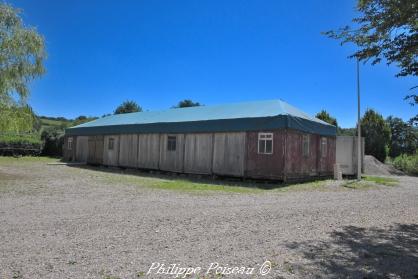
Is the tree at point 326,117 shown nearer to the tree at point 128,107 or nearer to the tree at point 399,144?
the tree at point 399,144

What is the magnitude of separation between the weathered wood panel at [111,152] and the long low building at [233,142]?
2.9 inches

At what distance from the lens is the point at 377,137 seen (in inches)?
1487

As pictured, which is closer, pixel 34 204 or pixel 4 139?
pixel 34 204

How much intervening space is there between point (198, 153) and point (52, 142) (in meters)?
25.8

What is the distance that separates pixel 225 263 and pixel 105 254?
1631 millimetres

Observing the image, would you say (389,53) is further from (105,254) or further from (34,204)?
(34,204)

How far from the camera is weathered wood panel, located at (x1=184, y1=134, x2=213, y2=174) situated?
64.4ft

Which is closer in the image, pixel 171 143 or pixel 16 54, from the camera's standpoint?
pixel 16 54

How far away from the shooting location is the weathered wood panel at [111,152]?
1030 inches

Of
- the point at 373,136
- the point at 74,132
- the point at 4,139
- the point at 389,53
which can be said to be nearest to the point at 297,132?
the point at 389,53

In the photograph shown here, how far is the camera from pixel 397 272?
4.67 m

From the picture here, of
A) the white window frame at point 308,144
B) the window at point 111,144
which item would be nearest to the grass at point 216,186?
the white window frame at point 308,144

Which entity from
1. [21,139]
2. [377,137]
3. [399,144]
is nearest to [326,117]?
[377,137]

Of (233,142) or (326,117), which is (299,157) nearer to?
(233,142)
